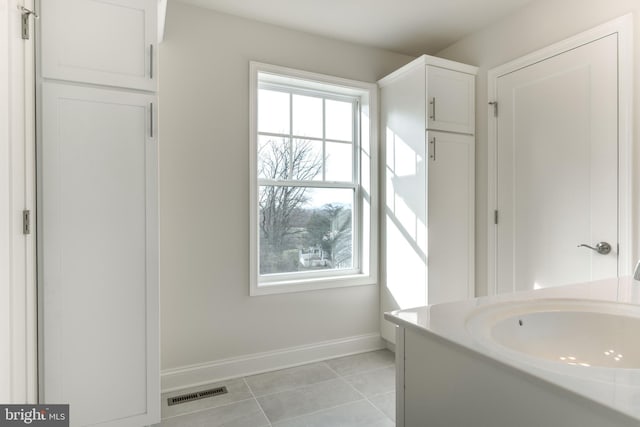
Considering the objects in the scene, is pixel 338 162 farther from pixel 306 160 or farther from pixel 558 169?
pixel 558 169

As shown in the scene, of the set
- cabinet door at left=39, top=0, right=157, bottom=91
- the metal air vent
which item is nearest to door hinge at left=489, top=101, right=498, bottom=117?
cabinet door at left=39, top=0, right=157, bottom=91

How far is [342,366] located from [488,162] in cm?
184

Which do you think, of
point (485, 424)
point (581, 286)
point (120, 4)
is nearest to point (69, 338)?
point (120, 4)

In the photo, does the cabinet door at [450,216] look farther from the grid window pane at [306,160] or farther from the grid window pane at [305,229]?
the grid window pane at [306,160]

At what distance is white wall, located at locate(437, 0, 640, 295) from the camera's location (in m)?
1.88

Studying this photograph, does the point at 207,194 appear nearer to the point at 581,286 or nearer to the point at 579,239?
the point at 581,286

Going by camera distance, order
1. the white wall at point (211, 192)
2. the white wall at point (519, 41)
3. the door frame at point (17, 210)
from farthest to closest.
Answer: the white wall at point (211, 192) < the white wall at point (519, 41) < the door frame at point (17, 210)

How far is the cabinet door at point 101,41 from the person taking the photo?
1.58 meters

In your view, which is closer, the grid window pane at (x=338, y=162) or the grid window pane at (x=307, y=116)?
the grid window pane at (x=307, y=116)

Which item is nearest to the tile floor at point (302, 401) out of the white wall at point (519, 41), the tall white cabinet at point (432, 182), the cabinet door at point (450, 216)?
the tall white cabinet at point (432, 182)

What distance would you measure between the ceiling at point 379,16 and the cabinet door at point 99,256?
3.82 ft

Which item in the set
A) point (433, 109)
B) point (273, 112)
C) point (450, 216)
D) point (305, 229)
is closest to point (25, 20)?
point (273, 112)

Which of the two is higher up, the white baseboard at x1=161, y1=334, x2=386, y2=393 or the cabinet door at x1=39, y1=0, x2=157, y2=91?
the cabinet door at x1=39, y1=0, x2=157, y2=91

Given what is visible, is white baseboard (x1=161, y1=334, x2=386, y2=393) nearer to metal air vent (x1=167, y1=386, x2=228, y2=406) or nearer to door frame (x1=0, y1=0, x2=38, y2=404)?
metal air vent (x1=167, y1=386, x2=228, y2=406)
